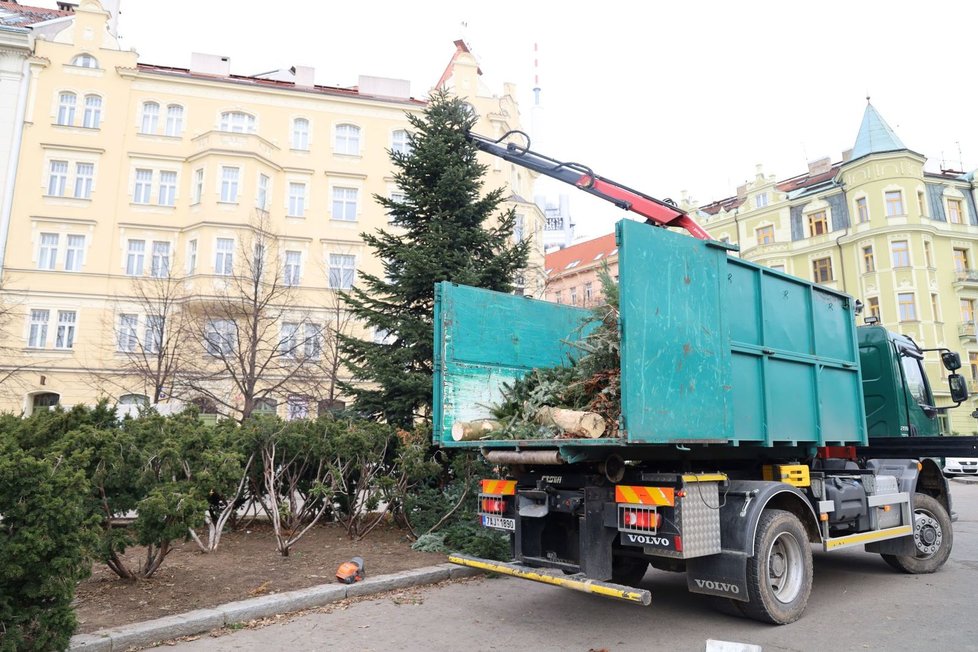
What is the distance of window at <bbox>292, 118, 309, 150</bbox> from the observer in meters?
32.1

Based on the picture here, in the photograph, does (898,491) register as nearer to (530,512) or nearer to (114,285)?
(530,512)

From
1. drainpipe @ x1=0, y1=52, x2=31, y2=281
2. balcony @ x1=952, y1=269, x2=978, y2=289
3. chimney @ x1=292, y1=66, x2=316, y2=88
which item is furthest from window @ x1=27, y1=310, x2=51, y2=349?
balcony @ x1=952, y1=269, x2=978, y2=289

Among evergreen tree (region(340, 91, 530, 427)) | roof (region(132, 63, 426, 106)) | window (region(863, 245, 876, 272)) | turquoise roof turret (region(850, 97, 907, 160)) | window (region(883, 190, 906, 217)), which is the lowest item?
evergreen tree (region(340, 91, 530, 427))

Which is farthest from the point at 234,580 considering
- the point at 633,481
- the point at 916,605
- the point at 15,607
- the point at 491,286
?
the point at 916,605

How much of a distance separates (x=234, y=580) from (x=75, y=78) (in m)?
32.1

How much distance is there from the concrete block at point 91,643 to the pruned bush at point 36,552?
0.49m

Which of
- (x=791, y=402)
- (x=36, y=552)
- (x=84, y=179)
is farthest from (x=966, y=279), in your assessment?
(x=84, y=179)

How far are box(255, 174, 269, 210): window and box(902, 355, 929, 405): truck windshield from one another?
88.4 feet

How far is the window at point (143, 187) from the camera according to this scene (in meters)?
30.1

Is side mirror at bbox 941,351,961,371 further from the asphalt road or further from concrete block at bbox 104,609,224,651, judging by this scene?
concrete block at bbox 104,609,224,651

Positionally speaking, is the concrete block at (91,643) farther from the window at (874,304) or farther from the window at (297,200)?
the window at (874,304)

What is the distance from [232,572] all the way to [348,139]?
95.1 feet

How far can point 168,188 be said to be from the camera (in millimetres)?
30375

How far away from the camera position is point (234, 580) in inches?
260
